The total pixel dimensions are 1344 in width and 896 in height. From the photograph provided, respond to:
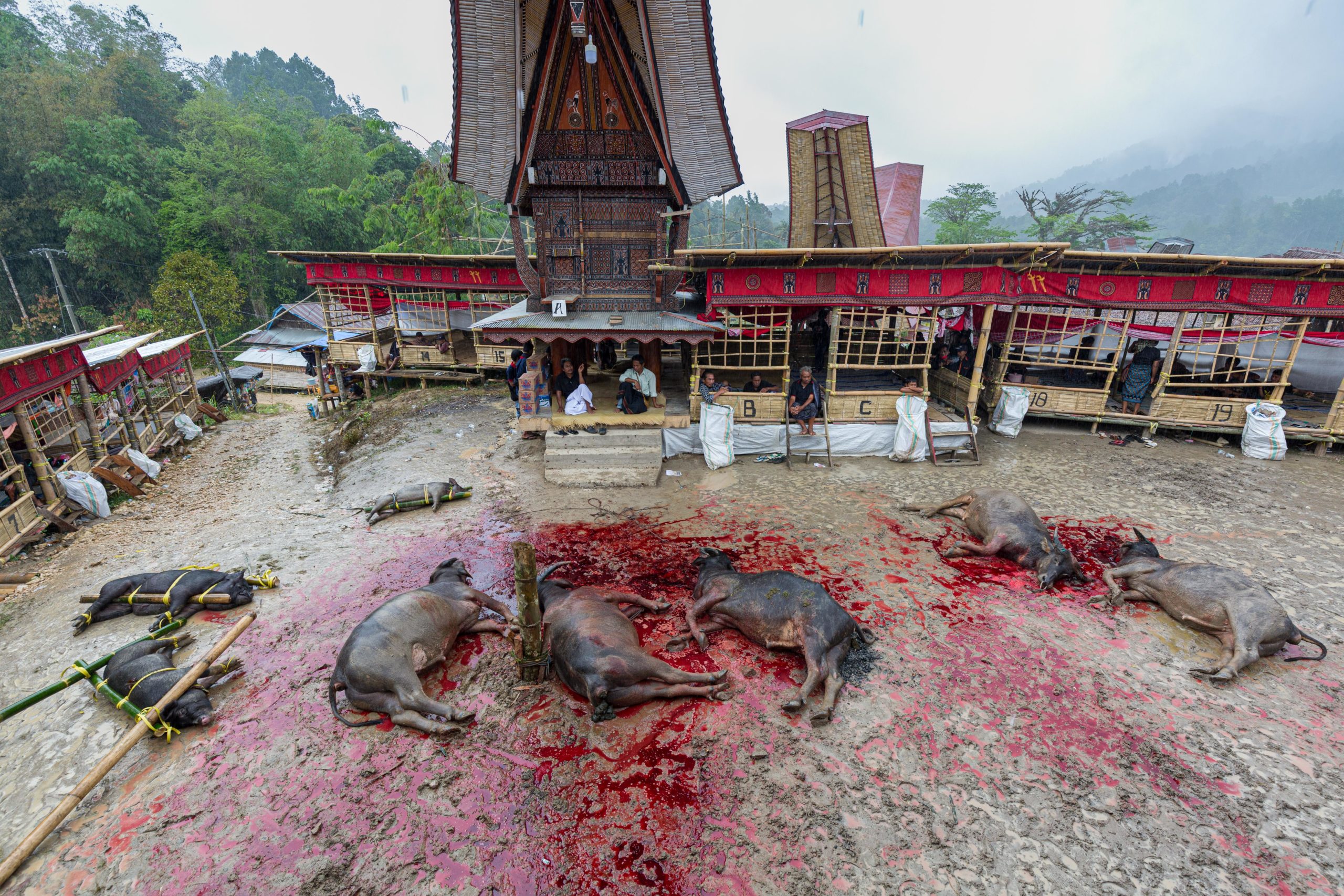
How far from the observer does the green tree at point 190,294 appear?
25000 mm

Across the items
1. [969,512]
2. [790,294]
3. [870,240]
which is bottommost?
[969,512]

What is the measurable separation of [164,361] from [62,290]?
61.6 feet

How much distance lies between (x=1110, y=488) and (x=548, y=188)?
12779 mm

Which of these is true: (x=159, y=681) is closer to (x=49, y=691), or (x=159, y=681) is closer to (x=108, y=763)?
(x=49, y=691)

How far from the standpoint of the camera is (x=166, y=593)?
684 centimetres

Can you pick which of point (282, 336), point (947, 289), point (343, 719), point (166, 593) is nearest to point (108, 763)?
point (343, 719)

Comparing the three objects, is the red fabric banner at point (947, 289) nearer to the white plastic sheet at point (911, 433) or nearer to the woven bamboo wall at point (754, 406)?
the woven bamboo wall at point (754, 406)

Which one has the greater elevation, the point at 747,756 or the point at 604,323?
the point at 604,323

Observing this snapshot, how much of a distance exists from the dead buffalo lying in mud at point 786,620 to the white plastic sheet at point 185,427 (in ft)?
59.7

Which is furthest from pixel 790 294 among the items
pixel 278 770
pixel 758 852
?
pixel 278 770

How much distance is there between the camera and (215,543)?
910cm

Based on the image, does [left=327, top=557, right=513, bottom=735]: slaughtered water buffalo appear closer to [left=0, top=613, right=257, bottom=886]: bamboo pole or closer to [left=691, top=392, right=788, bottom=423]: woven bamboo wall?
[left=0, top=613, right=257, bottom=886]: bamboo pole

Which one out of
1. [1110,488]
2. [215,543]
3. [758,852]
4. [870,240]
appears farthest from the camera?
[870,240]

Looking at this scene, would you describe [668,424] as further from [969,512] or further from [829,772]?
[829,772]
